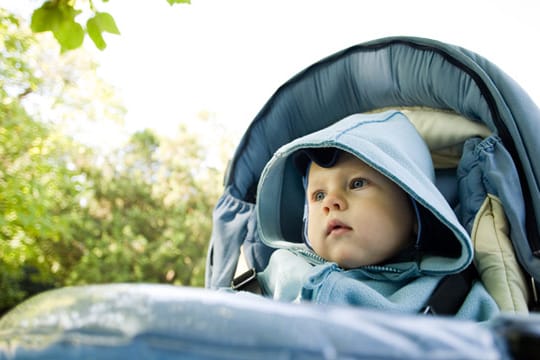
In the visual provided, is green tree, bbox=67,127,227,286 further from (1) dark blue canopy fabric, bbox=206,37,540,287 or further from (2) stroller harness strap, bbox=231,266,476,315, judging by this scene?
(2) stroller harness strap, bbox=231,266,476,315

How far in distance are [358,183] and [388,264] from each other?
18 centimetres

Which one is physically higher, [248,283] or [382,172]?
[382,172]

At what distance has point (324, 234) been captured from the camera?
1.13 meters

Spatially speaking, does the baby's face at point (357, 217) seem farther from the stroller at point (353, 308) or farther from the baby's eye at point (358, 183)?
the stroller at point (353, 308)

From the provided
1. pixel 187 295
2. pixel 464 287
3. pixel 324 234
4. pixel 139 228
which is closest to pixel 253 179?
pixel 324 234

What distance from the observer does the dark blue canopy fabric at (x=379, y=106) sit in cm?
110

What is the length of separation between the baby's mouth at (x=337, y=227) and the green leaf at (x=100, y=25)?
59 centimetres

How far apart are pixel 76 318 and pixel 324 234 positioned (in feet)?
2.59

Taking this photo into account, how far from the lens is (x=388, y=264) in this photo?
1.15 m

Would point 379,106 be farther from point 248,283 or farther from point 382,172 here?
point 248,283

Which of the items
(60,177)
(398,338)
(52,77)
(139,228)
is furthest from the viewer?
(139,228)

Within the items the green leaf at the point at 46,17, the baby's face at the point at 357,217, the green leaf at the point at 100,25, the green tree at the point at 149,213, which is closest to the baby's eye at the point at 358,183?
the baby's face at the point at 357,217

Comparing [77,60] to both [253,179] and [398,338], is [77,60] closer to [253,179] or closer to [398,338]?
[253,179]

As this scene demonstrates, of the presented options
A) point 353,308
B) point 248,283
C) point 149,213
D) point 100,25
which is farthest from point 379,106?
point 149,213
